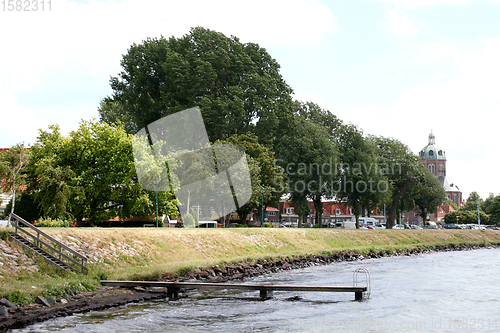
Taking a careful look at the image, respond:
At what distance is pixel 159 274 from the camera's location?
2505 centimetres

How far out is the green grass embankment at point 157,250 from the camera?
816 inches

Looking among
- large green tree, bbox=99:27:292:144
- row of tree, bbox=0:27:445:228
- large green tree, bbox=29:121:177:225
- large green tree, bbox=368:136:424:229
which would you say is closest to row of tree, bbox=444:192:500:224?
large green tree, bbox=368:136:424:229

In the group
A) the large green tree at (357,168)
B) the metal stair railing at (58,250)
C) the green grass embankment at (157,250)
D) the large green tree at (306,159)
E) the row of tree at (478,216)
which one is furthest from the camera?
the row of tree at (478,216)

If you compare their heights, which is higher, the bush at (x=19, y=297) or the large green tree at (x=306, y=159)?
the large green tree at (x=306, y=159)

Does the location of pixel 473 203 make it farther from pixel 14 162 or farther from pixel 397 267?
pixel 14 162

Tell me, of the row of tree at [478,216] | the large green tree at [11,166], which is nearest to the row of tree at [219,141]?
the large green tree at [11,166]

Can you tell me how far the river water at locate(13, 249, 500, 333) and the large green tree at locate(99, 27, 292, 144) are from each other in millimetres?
31728

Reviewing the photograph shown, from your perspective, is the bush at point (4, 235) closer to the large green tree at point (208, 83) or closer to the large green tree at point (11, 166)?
the large green tree at point (11, 166)

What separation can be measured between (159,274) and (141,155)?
69.7 feet

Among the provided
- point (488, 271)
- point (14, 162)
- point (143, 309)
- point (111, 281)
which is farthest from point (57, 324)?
point (488, 271)

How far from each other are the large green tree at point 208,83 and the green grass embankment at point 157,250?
15420 mm

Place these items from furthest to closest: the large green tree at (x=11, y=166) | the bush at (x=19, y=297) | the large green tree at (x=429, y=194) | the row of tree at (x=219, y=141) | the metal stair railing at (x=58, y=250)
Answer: the large green tree at (x=429, y=194)
the row of tree at (x=219, y=141)
the large green tree at (x=11, y=166)
the metal stair railing at (x=58, y=250)
the bush at (x=19, y=297)

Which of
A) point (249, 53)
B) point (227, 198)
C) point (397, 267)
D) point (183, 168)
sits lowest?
point (397, 267)

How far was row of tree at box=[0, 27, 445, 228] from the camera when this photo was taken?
41844 mm
